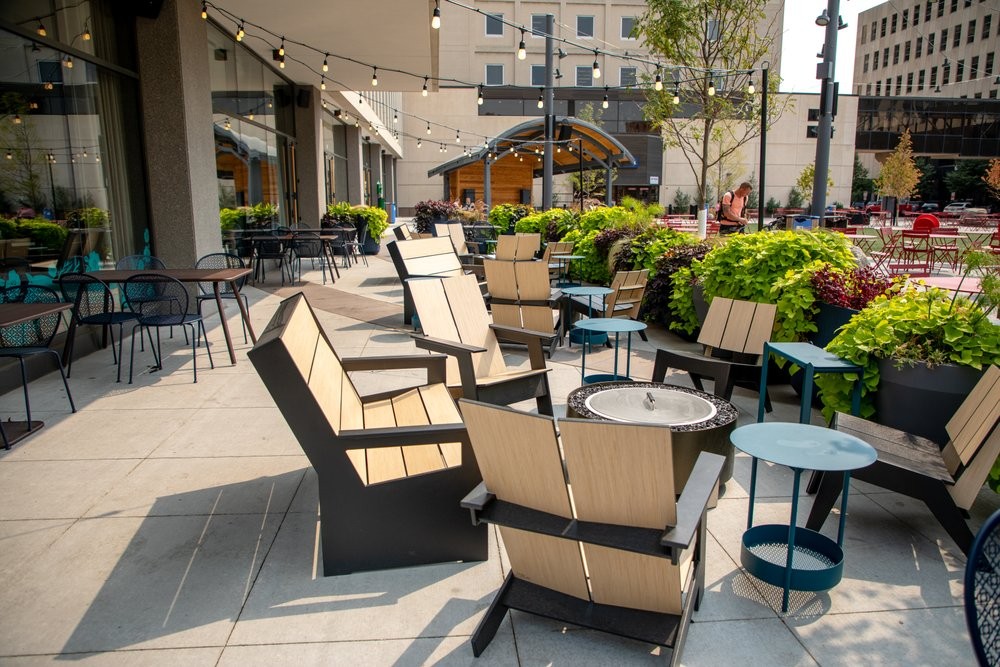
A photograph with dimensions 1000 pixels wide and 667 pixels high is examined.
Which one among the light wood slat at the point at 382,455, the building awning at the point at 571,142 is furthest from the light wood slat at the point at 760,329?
the building awning at the point at 571,142

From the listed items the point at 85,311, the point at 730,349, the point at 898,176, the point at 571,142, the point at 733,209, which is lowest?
the point at 730,349

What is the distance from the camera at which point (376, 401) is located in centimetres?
381

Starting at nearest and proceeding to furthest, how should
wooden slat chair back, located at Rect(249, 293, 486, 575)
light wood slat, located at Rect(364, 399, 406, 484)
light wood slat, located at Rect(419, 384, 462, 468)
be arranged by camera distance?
wooden slat chair back, located at Rect(249, 293, 486, 575)
light wood slat, located at Rect(364, 399, 406, 484)
light wood slat, located at Rect(419, 384, 462, 468)

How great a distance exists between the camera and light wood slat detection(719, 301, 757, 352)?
4969 mm

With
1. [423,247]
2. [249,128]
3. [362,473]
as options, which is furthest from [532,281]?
[249,128]

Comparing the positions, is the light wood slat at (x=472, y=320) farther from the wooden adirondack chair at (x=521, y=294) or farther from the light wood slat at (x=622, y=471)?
the light wood slat at (x=622, y=471)

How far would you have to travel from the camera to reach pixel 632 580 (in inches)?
88.4

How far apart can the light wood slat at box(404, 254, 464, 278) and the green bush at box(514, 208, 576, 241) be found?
5.67 m

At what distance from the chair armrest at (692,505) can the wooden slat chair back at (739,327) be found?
2581 millimetres

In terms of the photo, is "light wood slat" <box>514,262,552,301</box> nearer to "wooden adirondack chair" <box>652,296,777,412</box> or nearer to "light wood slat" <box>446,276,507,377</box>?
"light wood slat" <box>446,276,507,377</box>

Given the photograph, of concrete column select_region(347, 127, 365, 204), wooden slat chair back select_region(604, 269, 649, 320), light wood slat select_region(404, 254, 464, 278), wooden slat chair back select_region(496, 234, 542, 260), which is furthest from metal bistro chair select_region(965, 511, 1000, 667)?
concrete column select_region(347, 127, 365, 204)

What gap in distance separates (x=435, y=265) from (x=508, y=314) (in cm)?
113

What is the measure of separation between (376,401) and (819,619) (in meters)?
2.41

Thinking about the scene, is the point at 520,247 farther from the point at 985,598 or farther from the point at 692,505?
the point at 985,598
